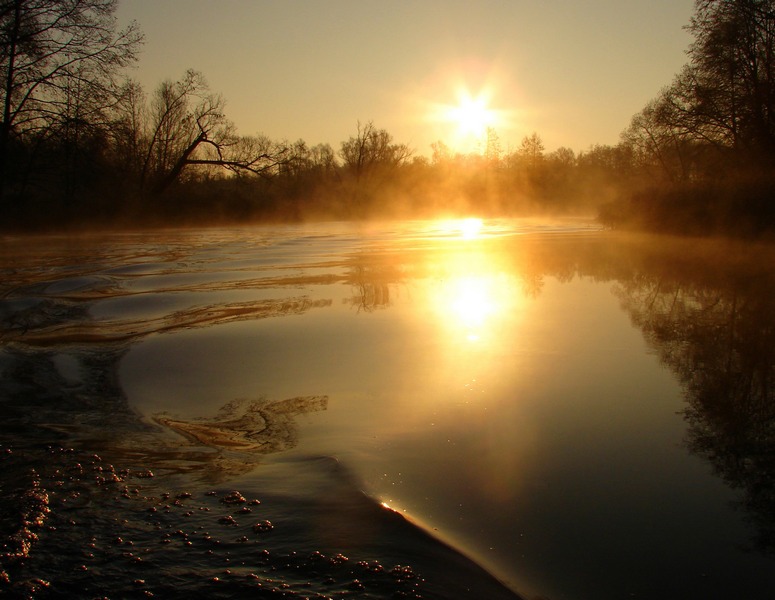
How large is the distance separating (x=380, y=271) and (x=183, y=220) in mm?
27357

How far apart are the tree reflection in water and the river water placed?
1.2 inches

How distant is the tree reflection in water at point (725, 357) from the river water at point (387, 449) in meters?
0.03

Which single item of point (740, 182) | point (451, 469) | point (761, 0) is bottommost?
point (451, 469)

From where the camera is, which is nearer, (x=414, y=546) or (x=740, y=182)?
(x=414, y=546)

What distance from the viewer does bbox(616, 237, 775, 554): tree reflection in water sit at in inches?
148

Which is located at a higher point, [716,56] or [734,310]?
[716,56]

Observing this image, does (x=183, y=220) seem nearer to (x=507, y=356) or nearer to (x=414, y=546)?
(x=507, y=356)

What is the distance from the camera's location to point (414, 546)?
289 centimetres

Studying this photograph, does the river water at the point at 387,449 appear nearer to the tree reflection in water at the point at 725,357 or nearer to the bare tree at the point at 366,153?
the tree reflection in water at the point at 725,357

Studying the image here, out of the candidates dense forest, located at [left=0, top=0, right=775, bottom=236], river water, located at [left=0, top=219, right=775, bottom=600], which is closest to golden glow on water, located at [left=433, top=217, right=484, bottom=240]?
dense forest, located at [left=0, top=0, right=775, bottom=236]

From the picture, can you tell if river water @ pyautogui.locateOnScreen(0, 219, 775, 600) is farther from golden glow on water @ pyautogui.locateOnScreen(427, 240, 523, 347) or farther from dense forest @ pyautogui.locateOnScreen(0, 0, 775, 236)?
dense forest @ pyautogui.locateOnScreen(0, 0, 775, 236)

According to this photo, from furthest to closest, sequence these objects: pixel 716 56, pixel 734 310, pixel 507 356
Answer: pixel 716 56 → pixel 734 310 → pixel 507 356

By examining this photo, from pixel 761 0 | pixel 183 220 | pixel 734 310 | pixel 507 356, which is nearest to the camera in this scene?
pixel 507 356

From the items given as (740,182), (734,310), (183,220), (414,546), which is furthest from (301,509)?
(183,220)
